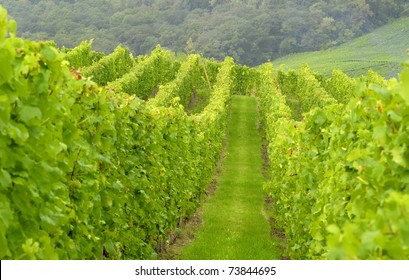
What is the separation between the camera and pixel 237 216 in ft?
60.1

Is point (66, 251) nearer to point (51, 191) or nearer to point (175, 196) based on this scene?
point (51, 191)

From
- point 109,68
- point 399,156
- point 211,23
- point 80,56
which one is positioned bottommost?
point 211,23

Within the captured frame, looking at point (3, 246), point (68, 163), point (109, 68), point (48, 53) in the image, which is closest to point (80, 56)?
point (109, 68)

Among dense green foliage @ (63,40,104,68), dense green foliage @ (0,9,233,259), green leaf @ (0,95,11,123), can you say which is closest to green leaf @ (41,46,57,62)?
dense green foliage @ (0,9,233,259)

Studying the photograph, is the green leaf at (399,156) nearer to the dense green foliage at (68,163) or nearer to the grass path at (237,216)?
the dense green foliage at (68,163)

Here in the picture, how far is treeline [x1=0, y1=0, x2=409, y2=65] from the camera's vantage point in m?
112

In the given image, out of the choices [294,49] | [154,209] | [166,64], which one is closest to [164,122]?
[154,209]

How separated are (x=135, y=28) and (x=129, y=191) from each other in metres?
110

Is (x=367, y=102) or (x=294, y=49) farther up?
(x=367, y=102)

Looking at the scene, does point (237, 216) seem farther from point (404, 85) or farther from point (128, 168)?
point (404, 85)

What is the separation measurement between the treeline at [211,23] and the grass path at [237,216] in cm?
8039

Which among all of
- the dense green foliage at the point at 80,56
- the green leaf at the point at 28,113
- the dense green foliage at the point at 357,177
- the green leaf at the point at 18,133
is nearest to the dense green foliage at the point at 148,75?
the dense green foliage at the point at 80,56

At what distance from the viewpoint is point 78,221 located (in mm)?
6406

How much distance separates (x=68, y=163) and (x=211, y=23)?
398ft
